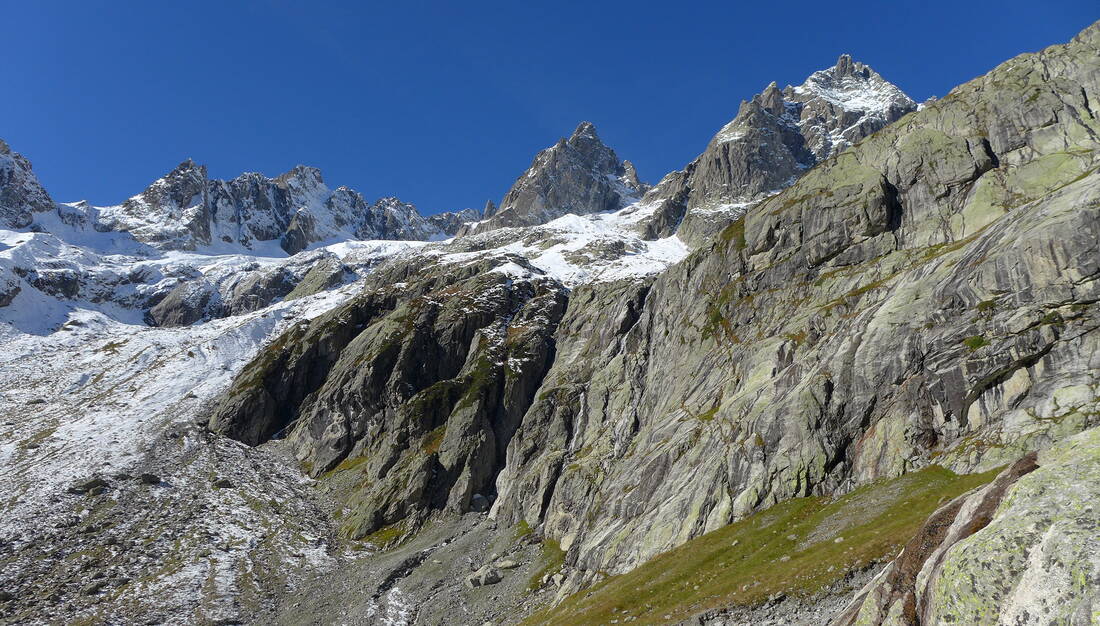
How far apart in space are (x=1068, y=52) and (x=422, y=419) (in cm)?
12103

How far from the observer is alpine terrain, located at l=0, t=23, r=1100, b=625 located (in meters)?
34.6

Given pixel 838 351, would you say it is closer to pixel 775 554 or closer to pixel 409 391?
pixel 775 554

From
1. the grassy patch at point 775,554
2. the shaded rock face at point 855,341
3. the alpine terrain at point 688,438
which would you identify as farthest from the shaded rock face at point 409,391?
the grassy patch at point 775,554

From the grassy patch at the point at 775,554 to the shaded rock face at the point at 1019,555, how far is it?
16.9m

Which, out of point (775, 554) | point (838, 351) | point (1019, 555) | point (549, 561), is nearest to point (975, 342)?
point (838, 351)

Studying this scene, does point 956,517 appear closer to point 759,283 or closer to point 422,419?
point 759,283

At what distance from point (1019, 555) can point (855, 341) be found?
4925 cm

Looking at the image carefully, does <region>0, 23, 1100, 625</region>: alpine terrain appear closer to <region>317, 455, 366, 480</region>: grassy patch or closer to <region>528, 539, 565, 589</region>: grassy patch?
<region>528, 539, 565, 589</region>: grassy patch

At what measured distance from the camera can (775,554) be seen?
41.2 meters

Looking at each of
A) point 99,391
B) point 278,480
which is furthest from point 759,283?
point 99,391

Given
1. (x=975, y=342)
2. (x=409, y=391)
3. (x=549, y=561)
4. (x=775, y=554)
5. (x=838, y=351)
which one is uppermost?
(x=409, y=391)

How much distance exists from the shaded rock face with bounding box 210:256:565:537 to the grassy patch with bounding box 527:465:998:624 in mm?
50599

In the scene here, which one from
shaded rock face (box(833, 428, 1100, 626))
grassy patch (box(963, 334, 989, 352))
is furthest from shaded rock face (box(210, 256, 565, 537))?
shaded rock face (box(833, 428, 1100, 626))

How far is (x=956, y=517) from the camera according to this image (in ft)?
52.7
